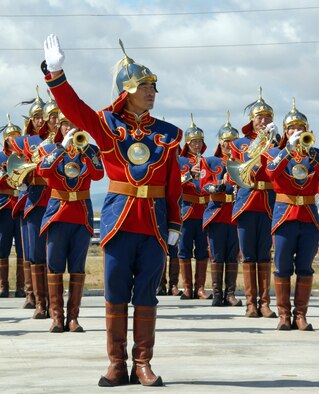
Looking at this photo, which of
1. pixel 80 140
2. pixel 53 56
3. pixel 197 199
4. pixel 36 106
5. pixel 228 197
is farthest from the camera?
pixel 197 199

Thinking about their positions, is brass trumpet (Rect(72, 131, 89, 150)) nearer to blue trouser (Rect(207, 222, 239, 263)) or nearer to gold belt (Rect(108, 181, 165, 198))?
gold belt (Rect(108, 181, 165, 198))

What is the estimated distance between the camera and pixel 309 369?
924cm

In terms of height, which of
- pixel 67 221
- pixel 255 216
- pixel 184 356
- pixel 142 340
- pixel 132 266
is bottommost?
pixel 184 356

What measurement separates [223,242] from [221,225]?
0.82 feet

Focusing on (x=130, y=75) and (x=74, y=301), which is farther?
(x=74, y=301)

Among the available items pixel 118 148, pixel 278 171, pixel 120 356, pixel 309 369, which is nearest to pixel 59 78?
pixel 118 148

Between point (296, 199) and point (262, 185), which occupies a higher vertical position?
point (262, 185)

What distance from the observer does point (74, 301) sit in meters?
12.4

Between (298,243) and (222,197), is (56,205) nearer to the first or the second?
(298,243)

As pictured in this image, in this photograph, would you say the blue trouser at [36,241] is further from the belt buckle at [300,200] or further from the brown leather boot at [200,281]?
the brown leather boot at [200,281]

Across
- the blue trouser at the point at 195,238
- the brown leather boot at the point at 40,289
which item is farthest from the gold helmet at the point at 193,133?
the brown leather boot at the point at 40,289

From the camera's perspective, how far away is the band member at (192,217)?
17.3m

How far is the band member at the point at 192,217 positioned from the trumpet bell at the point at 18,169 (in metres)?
3.79

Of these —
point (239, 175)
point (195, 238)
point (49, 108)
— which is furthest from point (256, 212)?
point (195, 238)
